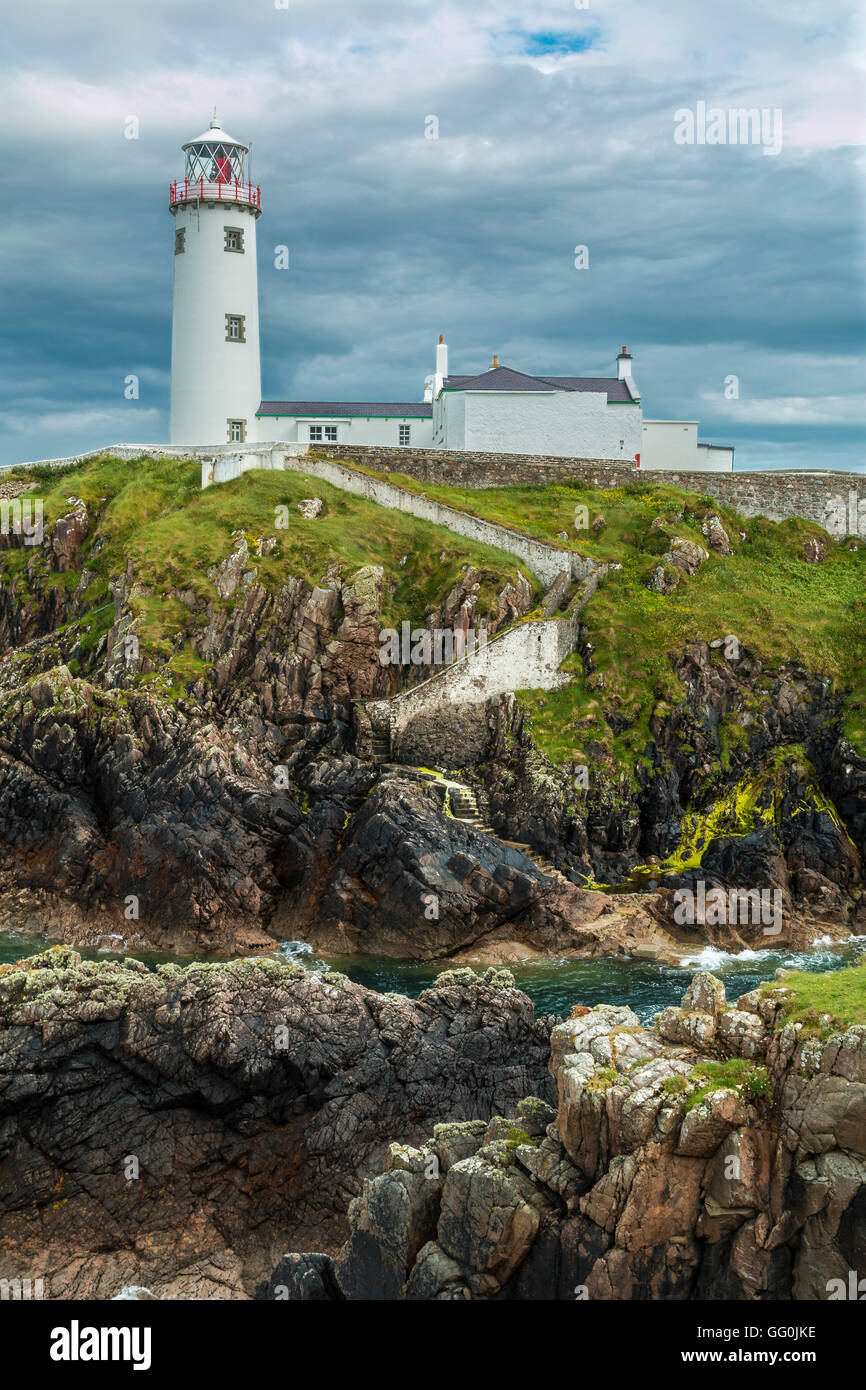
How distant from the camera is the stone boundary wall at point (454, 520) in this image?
45.2m

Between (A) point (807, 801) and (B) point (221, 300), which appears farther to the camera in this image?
(B) point (221, 300)

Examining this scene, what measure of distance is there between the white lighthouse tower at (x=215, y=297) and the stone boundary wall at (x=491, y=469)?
288 inches

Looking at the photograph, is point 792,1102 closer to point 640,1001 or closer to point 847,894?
point 640,1001

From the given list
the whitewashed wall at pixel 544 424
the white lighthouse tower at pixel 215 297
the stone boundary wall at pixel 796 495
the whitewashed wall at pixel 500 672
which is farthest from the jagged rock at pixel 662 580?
the white lighthouse tower at pixel 215 297

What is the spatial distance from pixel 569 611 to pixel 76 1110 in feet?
85.7

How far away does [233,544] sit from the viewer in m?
44.4

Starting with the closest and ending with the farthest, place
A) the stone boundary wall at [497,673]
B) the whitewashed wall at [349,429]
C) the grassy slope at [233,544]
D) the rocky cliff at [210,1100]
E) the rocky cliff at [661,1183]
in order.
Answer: the rocky cliff at [661,1183]
the rocky cliff at [210,1100]
the stone boundary wall at [497,673]
the grassy slope at [233,544]
the whitewashed wall at [349,429]

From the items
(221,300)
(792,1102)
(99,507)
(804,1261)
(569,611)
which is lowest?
(804,1261)

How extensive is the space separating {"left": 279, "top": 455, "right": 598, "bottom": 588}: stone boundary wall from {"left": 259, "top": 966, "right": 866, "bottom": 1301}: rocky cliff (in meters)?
29.5

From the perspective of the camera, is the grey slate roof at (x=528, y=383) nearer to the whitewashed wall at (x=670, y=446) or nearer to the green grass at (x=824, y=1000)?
the whitewashed wall at (x=670, y=446)

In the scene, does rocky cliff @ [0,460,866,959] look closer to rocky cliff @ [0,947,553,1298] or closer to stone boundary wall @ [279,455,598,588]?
stone boundary wall @ [279,455,598,588]

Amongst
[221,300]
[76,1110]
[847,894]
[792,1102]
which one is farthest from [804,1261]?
[221,300]

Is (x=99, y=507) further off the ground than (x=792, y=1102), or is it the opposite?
(x=99, y=507)

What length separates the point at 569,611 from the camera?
141 feet
